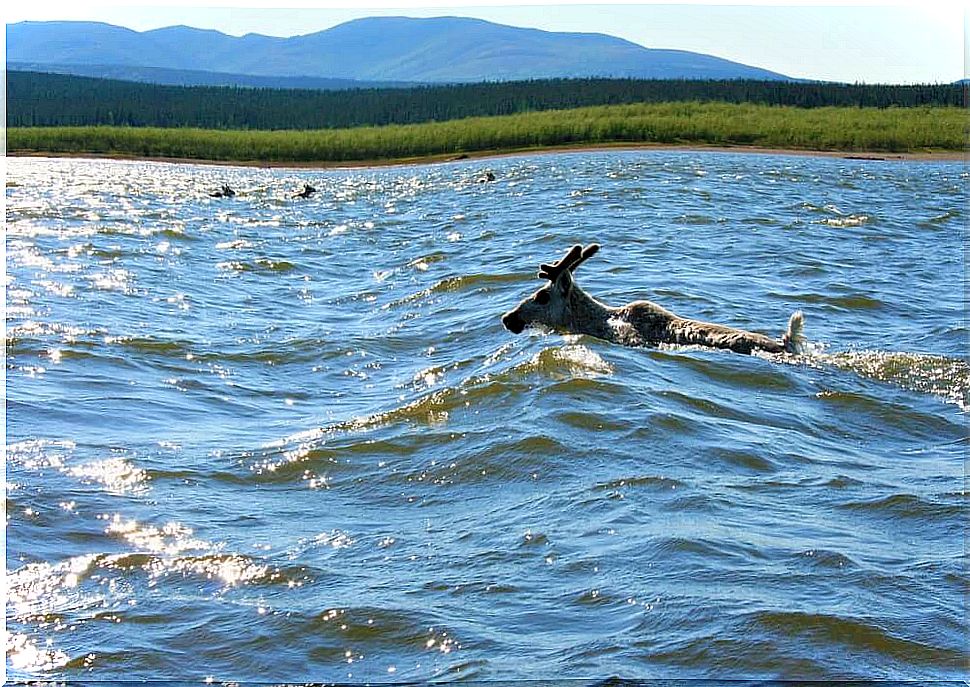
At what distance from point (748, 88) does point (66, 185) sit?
4195 centimetres

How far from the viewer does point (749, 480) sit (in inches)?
322

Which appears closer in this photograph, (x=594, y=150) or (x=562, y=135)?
(x=594, y=150)

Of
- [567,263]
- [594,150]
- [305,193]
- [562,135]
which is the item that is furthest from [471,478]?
[562,135]

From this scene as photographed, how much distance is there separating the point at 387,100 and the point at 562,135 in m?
21.8

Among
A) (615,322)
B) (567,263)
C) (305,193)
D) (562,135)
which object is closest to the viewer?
(567,263)

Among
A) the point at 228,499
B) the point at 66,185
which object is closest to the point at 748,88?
the point at 66,185

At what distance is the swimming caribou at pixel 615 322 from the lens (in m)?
11.9

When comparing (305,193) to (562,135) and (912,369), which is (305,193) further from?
(912,369)

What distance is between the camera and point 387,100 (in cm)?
7438

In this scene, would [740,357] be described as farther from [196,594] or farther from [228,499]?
[196,594]

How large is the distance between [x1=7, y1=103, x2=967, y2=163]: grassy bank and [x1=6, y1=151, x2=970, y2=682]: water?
3605 cm

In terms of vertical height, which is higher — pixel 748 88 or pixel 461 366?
pixel 748 88

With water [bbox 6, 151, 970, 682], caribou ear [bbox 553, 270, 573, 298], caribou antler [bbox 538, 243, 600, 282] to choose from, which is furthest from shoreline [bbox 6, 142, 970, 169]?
caribou antler [bbox 538, 243, 600, 282]

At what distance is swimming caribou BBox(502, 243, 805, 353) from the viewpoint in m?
11.9
